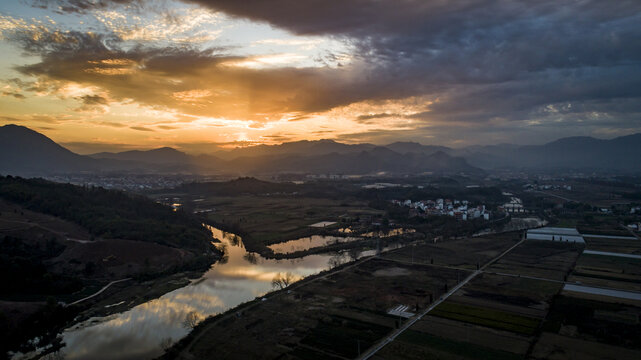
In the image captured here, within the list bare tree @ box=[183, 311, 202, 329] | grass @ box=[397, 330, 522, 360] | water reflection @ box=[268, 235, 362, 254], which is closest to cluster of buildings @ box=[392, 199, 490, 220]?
water reflection @ box=[268, 235, 362, 254]

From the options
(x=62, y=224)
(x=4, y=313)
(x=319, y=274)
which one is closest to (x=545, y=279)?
(x=319, y=274)

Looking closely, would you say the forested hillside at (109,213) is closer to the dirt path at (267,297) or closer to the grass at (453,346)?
the dirt path at (267,297)

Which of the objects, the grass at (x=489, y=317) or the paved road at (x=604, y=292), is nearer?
the grass at (x=489, y=317)

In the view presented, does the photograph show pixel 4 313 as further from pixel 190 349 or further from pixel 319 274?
pixel 319 274

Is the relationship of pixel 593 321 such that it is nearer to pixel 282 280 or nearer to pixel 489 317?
pixel 489 317

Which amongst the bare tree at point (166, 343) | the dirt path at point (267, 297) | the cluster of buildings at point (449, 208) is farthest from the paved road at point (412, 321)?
the cluster of buildings at point (449, 208)

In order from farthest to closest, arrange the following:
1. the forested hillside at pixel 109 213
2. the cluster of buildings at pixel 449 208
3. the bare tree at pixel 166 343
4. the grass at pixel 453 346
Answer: the cluster of buildings at pixel 449 208 < the forested hillside at pixel 109 213 < the bare tree at pixel 166 343 < the grass at pixel 453 346
